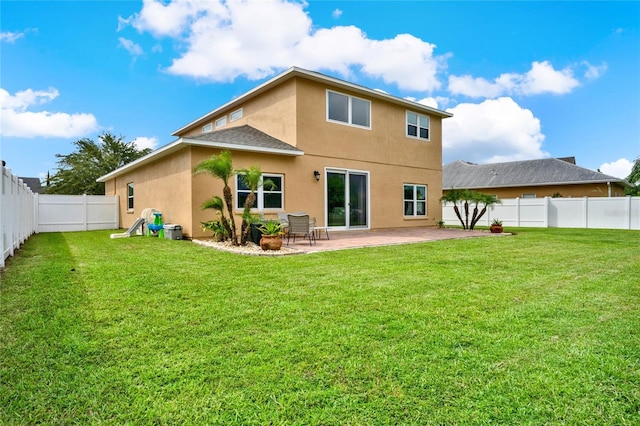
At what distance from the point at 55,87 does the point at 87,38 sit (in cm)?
482

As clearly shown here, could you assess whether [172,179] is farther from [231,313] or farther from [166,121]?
[166,121]

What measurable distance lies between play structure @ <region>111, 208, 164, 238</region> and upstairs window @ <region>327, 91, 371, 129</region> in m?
7.33

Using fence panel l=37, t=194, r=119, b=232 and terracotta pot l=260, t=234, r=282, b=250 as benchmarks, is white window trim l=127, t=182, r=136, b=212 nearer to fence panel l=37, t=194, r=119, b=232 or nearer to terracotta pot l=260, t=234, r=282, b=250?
fence panel l=37, t=194, r=119, b=232

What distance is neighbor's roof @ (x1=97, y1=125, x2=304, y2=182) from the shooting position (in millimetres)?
10672

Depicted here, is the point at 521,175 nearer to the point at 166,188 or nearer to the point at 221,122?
Result: the point at 221,122

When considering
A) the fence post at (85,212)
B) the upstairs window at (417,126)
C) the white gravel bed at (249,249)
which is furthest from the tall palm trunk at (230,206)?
the fence post at (85,212)

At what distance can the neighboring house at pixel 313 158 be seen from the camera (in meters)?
11.6

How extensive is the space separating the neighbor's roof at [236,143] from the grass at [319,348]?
19.1 ft

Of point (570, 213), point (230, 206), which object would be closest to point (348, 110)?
point (230, 206)

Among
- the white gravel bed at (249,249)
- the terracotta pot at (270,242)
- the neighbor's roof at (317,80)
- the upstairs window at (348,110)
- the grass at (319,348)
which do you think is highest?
the neighbor's roof at (317,80)

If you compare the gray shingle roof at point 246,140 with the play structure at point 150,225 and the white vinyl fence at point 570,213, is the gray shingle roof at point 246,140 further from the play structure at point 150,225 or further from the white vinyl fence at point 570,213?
the white vinyl fence at point 570,213

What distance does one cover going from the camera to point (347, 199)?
14344 mm

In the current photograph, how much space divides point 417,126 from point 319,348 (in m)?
16.1

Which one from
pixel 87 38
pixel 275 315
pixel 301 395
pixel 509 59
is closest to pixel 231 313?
pixel 275 315
